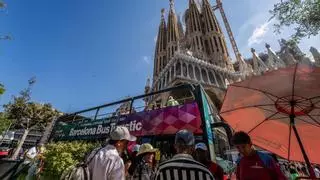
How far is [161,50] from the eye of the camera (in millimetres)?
57844

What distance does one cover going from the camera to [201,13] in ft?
201

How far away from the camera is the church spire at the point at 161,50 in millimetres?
55031

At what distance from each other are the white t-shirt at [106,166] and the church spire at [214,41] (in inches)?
1742

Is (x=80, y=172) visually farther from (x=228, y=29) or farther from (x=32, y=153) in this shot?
(x=228, y=29)

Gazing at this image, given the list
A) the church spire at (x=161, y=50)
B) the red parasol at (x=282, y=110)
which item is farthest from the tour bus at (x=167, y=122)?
the church spire at (x=161, y=50)

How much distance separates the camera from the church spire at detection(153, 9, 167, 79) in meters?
55.0

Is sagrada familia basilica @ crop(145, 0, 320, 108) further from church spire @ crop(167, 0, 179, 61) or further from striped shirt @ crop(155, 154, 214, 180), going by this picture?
striped shirt @ crop(155, 154, 214, 180)

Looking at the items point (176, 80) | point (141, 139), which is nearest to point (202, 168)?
point (141, 139)

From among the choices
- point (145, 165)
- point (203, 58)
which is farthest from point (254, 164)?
point (203, 58)

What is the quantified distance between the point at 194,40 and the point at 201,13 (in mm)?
14346

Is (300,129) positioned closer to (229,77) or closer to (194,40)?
(229,77)

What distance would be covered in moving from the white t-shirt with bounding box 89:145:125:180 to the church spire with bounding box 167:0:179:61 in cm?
4919

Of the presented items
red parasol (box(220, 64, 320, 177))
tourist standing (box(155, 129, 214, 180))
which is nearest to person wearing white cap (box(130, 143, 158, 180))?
tourist standing (box(155, 129, 214, 180))

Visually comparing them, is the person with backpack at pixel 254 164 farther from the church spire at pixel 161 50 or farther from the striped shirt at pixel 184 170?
the church spire at pixel 161 50
